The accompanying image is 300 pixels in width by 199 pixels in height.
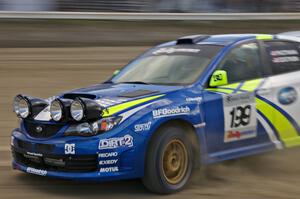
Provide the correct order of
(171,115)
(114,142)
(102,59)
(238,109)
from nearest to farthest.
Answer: (114,142) → (171,115) → (238,109) → (102,59)

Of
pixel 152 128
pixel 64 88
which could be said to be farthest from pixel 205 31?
pixel 152 128

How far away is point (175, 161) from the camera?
19.7ft

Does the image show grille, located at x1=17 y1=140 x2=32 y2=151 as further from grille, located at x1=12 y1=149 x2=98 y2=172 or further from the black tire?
the black tire

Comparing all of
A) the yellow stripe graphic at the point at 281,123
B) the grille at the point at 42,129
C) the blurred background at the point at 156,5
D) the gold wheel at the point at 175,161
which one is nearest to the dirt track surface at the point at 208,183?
the gold wheel at the point at 175,161

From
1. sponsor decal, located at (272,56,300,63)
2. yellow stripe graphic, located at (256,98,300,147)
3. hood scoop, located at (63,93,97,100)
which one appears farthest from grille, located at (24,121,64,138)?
sponsor decal, located at (272,56,300,63)

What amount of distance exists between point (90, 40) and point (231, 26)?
17.0 ft

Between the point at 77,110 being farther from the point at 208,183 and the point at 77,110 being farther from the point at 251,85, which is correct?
the point at 251,85

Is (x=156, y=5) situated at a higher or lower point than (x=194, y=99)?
higher

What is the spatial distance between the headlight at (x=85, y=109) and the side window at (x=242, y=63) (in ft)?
5.26

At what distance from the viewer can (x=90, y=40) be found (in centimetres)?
1933

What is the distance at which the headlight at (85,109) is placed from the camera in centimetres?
564

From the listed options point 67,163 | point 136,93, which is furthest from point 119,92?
point 67,163

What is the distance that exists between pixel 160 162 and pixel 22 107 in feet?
5.31

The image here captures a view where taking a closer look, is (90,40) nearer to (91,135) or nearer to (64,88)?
(64,88)
